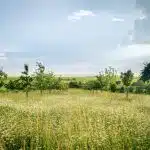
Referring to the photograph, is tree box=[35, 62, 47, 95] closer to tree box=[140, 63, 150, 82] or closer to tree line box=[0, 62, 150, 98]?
tree line box=[0, 62, 150, 98]

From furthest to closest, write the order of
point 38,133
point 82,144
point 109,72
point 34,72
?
point 109,72 < point 34,72 < point 38,133 < point 82,144

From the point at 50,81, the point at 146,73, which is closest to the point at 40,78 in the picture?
the point at 50,81

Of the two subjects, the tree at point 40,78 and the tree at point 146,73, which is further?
the tree at point 146,73

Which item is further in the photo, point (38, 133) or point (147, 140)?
point (38, 133)

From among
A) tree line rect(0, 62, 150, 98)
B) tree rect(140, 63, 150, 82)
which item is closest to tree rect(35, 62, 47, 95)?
tree line rect(0, 62, 150, 98)

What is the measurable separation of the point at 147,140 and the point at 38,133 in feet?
8.75

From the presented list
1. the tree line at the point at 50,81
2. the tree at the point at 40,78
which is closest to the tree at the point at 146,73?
the tree line at the point at 50,81

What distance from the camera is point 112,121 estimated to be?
923 centimetres

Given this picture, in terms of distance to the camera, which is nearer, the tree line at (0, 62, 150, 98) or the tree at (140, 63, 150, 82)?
the tree line at (0, 62, 150, 98)

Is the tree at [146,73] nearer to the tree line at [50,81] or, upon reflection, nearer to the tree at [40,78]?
the tree line at [50,81]

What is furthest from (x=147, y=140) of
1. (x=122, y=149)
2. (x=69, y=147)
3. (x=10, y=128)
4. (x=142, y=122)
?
(x=10, y=128)

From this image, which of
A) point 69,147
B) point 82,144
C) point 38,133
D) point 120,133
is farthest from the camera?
point 38,133

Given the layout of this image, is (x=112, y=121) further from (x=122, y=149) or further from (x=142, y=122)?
(x=122, y=149)

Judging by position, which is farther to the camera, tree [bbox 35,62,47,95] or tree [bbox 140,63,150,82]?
tree [bbox 140,63,150,82]
